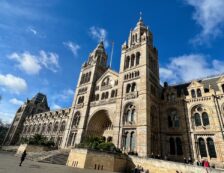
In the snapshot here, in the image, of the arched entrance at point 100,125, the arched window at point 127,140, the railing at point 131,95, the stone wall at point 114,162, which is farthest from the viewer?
the arched entrance at point 100,125

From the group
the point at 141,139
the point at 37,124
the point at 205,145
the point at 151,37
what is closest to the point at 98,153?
the point at 141,139

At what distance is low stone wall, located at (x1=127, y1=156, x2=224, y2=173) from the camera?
17.2 m

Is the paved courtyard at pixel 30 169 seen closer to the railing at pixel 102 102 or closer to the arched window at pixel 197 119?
the railing at pixel 102 102

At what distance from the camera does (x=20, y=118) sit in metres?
76.3

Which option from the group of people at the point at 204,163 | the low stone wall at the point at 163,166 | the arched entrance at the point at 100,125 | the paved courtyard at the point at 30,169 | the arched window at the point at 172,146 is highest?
the arched entrance at the point at 100,125

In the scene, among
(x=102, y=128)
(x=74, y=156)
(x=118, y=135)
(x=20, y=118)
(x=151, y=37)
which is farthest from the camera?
(x=20, y=118)

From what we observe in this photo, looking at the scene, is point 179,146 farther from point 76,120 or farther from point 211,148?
point 76,120

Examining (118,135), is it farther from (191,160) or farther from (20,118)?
(20,118)

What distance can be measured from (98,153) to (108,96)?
1636 centimetres

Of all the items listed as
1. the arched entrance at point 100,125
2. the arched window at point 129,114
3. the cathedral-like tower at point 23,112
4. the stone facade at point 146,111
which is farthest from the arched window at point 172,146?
the cathedral-like tower at point 23,112

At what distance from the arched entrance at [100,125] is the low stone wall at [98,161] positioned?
40.2ft

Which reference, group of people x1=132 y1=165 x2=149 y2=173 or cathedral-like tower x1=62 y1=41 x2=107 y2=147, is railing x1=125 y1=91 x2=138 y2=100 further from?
group of people x1=132 y1=165 x2=149 y2=173

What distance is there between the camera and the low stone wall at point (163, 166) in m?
17.2

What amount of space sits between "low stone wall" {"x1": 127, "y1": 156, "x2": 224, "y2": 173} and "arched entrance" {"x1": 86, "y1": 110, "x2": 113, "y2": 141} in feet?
42.2
